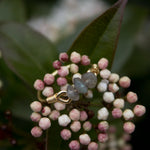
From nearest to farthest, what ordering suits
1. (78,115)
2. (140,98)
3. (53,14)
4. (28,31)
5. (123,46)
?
1. (78,115)
2. (28,31)
3. (123,46)
4. (140,98)
5. (53,14)

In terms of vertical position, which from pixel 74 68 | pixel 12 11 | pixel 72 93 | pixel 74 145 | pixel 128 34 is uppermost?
pixel 12 11

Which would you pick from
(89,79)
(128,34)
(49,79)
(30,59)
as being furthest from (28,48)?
(128,34)

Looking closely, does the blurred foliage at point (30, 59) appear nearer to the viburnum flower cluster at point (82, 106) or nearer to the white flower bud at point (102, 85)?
the viburnum flower cluster at point (82, 106)

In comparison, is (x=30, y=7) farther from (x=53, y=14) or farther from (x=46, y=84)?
(x=46, y=84)

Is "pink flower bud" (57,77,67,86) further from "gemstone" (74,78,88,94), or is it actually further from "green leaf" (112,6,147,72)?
"green leaf" (112,6,147,72)

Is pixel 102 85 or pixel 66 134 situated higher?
pixel 102 85

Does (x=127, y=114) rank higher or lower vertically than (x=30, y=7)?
lower

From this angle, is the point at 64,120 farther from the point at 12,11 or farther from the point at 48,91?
the point at 12,11

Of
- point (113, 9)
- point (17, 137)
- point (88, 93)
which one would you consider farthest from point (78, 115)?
point (17, 137)
